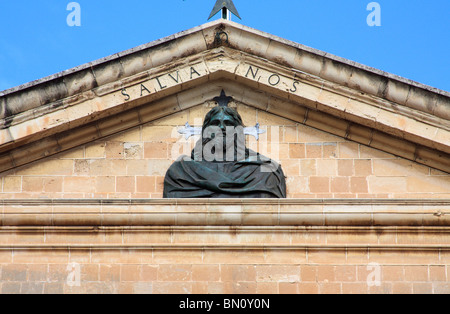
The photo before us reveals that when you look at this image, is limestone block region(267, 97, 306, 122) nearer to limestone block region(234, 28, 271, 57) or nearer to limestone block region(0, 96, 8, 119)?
limestone block region(234, 28, 271, 57)

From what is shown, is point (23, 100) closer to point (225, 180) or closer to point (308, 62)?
point (225, 180)

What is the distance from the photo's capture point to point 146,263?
21484 mm

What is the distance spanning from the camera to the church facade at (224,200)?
70.3ft

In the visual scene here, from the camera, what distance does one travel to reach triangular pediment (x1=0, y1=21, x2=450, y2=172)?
22.0m

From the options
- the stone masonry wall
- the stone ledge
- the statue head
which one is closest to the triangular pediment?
the stone masonry wall

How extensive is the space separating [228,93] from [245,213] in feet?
7.43

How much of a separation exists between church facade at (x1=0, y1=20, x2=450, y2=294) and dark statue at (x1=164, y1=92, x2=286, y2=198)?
0.81 ft

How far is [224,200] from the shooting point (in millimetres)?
21578

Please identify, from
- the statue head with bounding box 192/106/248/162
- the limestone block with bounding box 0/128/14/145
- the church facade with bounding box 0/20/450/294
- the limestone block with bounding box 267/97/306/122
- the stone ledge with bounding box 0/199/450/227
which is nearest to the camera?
the church facade with bounding box 0/20/450/294

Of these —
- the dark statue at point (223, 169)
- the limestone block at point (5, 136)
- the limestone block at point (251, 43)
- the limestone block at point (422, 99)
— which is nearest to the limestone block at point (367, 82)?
the limestone block at point (422, 99)

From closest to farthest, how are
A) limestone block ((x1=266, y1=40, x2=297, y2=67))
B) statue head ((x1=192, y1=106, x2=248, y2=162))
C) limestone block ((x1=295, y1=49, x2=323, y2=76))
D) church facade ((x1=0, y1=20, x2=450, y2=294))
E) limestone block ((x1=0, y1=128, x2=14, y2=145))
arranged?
church facade ((x1=0, y1=20, x2=450, y2=294))
limestone block ((x1=0, y1=128, x2=14, y2=145))
statue head ((x1=192, y1=106, x2=248, y2=162))
limestone block ((x1=295, y1=49, x2=323, y2=76))
limestone block ((x1=266, y1=40, x2=297, y2=67))

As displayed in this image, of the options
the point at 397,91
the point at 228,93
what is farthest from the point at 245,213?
the point at 397,91

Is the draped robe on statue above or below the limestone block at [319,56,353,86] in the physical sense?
below
